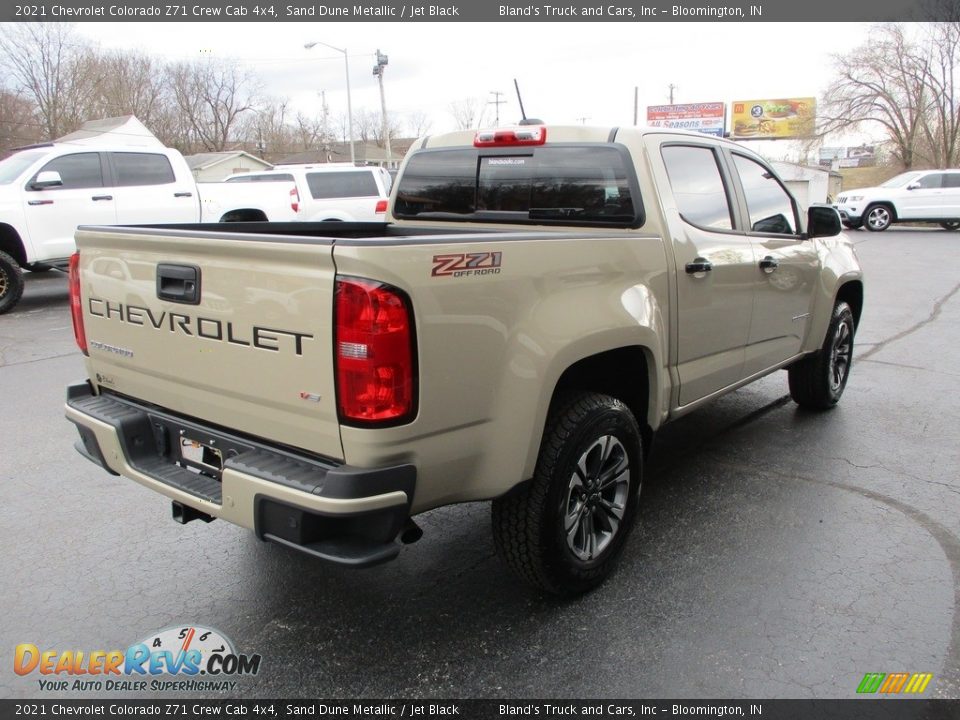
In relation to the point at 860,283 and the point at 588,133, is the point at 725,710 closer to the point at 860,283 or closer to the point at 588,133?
the point at 588,133

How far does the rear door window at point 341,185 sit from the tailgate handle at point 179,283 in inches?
459

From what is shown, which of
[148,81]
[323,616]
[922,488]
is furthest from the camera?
[148,81]

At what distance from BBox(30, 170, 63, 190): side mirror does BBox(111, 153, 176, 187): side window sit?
1.00 metres

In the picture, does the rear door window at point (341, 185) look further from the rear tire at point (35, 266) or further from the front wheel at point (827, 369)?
the front wheel at point (827, 369)

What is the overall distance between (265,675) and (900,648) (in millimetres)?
2338

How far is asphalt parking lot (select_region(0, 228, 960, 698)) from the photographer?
2.61m

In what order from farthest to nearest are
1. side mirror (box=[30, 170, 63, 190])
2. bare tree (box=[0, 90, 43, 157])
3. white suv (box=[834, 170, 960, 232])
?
bare tree (box=[0, 90, 43, 157]), white suv (box=[834, 170, 960, 232]), side mirror (box=[30, 170, 63, 190])

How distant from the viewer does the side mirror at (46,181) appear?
9.52m

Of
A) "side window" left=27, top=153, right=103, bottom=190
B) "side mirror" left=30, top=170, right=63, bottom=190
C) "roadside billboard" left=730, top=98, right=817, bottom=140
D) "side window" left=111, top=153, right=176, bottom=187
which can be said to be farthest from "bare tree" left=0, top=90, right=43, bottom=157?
"roadside billboard" left=730, top=98, right=817, bottom=140

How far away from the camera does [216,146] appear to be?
64.7m

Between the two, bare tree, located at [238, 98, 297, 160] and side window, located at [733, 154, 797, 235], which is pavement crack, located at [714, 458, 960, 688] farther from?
bare tree, located at [238, 98, 297, 160]

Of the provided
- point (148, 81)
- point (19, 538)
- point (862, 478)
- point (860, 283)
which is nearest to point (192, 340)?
point (19, 538)

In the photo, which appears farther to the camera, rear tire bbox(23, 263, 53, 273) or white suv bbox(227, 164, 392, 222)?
white suv bbox(227, 164, 392, 222)

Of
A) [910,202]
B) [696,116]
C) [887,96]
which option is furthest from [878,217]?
[696,116]
